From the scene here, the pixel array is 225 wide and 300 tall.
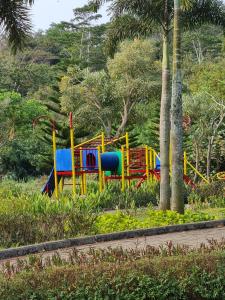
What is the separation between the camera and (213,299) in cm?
661

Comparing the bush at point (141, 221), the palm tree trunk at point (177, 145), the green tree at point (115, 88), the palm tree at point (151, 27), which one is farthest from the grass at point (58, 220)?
the green tree at point (115, 88)

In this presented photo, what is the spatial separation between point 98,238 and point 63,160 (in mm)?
10029

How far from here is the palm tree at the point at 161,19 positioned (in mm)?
16109

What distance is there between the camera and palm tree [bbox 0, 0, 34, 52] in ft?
53.7

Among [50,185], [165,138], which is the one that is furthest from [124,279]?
[50,185]

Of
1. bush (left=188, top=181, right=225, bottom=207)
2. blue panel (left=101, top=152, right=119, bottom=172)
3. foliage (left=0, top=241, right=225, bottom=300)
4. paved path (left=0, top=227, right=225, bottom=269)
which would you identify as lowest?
paved path (left=0, top=227, right=225, bottom=269)

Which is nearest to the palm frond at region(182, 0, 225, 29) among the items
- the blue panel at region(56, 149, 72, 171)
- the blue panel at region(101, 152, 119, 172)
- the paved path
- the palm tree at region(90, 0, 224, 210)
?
the palm tree at region(90, 0, 224, 210)

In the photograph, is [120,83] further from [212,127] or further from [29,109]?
[212,127]

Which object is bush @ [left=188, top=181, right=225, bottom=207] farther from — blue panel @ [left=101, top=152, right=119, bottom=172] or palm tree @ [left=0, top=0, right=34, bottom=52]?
palm tree @ [left=0, top=0, right=34, bottom=52]

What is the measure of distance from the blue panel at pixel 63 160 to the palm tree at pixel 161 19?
3642mm

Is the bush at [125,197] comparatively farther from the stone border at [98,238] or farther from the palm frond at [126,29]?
the palm frond at [126,29]

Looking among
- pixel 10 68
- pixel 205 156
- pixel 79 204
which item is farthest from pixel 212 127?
pixel 10 68

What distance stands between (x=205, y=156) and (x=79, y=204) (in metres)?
17.7

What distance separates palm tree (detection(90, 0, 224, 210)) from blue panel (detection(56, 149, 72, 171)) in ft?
11.9
